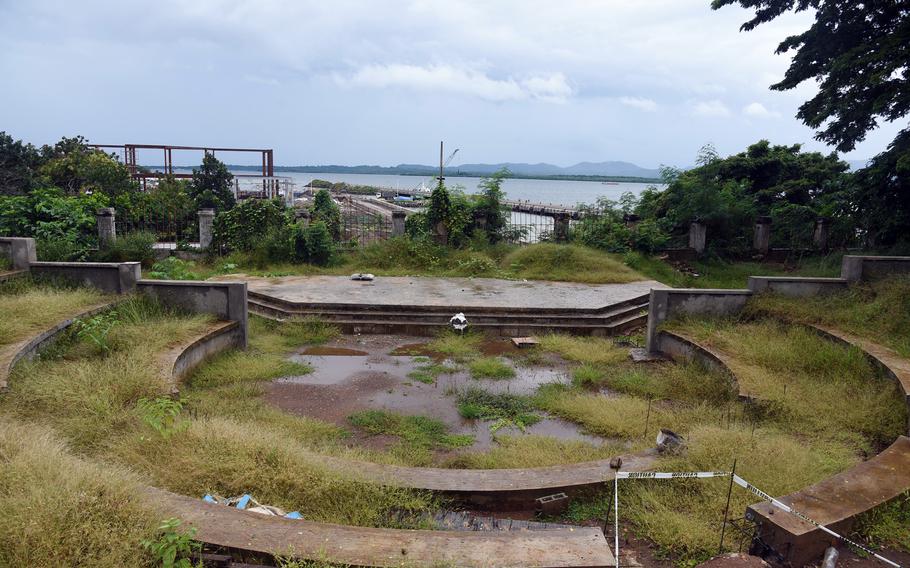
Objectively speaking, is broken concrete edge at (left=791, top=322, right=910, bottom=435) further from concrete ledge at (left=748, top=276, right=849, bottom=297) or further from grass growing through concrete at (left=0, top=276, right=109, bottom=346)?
grass growing through concrete at (left=0, top=276, right=109, bottom=346)

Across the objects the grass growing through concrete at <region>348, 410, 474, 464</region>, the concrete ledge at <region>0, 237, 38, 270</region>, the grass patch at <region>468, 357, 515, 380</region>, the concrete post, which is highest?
the concrete post

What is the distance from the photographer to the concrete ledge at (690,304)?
9.00 m

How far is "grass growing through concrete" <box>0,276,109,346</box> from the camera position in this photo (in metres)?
6.79

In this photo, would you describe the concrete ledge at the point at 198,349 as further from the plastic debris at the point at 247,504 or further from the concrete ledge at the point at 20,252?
the concrete ledge at the point at 20,252

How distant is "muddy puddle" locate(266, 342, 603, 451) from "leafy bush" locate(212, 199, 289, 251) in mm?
8067

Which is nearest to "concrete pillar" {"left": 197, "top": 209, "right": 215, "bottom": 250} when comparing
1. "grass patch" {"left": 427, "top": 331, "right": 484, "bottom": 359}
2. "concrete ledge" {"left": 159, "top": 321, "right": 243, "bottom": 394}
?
"concrete ledge" {"left": 159, "top": 321, "right": 243, "bottom": 394}

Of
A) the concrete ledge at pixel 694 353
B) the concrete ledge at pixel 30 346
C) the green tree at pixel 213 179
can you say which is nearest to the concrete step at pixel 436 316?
the concrete ledge at pixel 694 353

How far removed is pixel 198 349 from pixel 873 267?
9.94 metres

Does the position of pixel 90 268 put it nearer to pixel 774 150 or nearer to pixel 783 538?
pixel 783 538

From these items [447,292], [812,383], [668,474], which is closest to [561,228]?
[447,292]

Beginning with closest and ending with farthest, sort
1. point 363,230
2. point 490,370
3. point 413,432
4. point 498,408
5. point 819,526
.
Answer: point 819,526 → point 413,432 → point 498,408 → point 490,370 → point 363,230

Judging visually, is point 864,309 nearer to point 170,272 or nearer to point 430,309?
point 430,309

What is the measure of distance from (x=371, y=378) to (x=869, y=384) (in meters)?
5.70

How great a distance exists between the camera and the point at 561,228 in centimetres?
1764
